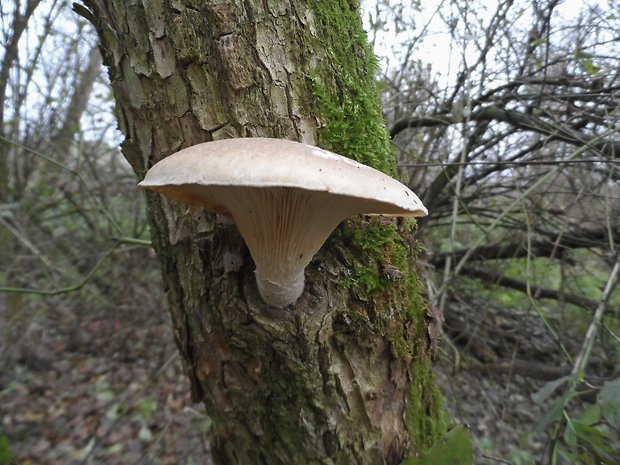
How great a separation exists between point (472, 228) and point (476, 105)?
1.88 metres

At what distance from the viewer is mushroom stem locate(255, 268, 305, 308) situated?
116 cm

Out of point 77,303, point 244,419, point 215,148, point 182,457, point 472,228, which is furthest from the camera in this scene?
point 77,303

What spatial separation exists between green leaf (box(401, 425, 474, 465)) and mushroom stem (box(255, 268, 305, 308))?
0.65 m

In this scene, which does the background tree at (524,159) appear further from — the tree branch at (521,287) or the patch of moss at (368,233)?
the patch of moss at (368,233)

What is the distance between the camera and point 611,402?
1436 millimetres

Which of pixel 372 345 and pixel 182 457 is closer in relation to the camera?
pixel 372 345

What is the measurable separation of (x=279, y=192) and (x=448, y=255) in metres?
2.45

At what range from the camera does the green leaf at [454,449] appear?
1.14 metres

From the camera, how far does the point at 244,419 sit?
140 cm

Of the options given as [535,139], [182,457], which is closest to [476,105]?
[535,139]

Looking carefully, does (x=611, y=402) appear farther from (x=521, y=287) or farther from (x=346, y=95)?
(x=521, y=287)

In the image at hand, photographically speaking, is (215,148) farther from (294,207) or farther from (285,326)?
(285,326)

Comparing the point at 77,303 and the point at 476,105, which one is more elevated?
the point at 476,105

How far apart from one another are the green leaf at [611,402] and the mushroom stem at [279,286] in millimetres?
1309
